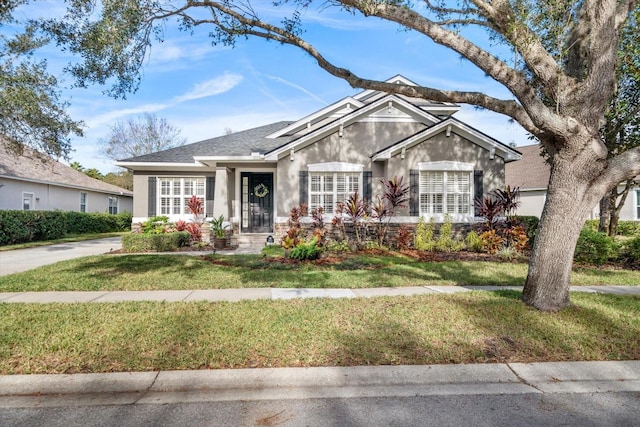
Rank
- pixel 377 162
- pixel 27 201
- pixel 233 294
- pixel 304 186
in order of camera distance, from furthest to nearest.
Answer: pixel 27 201, pixel 377 162, pixel 304 186, pixel 233 294

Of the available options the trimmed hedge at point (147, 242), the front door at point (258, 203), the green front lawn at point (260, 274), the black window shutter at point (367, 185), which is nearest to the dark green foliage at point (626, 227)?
the green front lawn at point (260, 274)

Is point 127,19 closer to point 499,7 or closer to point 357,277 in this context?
point 499,7

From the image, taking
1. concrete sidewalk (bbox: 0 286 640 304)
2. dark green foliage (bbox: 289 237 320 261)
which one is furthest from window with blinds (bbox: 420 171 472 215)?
concrete sidewalk (bbox: 0 286 640 304)

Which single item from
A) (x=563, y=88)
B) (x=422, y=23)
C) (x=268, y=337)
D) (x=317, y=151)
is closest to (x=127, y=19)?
(x=422, y=23)

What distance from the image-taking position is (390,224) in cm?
1338

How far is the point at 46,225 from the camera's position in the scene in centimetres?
1861

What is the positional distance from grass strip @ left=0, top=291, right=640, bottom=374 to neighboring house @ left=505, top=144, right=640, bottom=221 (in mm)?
20217

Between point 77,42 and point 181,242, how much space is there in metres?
8.23

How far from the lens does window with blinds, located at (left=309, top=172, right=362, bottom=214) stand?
46.0ft

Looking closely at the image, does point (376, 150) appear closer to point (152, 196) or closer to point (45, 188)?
point (152, 196)

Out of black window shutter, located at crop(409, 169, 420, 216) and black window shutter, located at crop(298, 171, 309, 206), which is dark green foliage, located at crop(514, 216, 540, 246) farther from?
black window shutter, located at crop(298, 171, 309, 206)

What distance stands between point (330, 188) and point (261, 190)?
3.46 m

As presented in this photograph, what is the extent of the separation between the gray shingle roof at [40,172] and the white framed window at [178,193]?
14.4 feet

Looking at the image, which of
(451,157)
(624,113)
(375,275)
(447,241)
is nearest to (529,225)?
(447,241)
